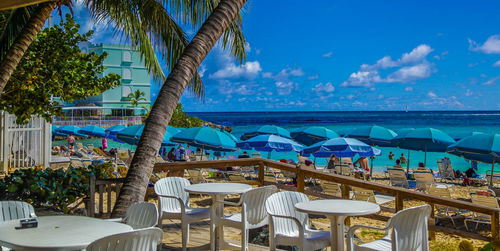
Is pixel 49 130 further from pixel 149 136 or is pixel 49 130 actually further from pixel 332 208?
pixel 332 208

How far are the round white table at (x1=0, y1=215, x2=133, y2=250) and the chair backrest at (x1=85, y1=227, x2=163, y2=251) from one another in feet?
1.26

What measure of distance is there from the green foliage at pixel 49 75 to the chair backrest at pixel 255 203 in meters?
4.85

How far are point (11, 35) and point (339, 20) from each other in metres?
140

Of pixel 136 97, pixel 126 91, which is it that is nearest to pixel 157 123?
pixel 136 97

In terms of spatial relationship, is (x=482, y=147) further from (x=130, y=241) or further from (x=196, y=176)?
(x=130, y=241)

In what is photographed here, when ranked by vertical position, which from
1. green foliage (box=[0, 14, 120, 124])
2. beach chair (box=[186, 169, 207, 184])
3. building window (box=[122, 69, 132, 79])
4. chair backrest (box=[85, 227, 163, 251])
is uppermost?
building window (box=[122, 69, 132, 79])

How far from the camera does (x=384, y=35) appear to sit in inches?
4850

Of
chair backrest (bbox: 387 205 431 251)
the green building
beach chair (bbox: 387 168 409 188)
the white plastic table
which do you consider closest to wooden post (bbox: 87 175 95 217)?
the white plastic table

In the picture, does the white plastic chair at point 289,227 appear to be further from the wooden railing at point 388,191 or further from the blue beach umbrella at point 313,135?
the blue beach umbrella at point 313,135

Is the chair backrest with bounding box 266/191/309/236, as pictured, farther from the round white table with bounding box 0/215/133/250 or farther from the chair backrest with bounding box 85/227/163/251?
the chair backrest with bounding box 85/227/163/251

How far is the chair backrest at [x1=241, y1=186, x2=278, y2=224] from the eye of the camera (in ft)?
16.3

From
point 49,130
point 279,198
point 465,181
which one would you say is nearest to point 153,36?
point 279,198

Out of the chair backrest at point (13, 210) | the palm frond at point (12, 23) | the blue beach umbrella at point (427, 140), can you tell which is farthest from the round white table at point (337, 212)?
the blue beach umbrella at point (427, 140)

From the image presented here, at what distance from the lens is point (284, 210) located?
472cm
